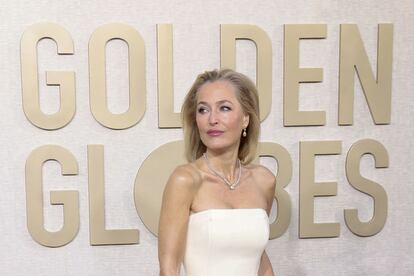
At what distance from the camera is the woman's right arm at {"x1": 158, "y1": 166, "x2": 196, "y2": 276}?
1608 millimetres

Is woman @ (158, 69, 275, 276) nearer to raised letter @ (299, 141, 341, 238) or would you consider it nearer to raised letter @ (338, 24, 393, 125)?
raised letter @ (299, 141, 341, 238)

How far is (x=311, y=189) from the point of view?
2611mm

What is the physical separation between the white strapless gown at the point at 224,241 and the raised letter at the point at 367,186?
1.06m

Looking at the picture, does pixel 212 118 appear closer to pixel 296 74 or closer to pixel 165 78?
pixel 165 78

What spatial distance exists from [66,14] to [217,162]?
3.73 feet

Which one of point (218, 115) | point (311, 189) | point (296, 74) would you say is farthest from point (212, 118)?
point (311, 189)

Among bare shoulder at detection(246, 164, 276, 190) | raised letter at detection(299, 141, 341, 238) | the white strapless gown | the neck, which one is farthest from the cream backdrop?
the white strapless gown

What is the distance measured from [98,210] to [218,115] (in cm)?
104

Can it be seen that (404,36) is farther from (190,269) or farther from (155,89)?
(190,269)

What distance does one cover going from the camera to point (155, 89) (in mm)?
2479

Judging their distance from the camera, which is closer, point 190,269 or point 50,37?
point 190,269

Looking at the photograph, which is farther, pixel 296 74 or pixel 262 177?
pixel 296 74

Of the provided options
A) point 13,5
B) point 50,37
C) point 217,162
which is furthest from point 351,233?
point 13,5

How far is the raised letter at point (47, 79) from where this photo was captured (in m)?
2.36
